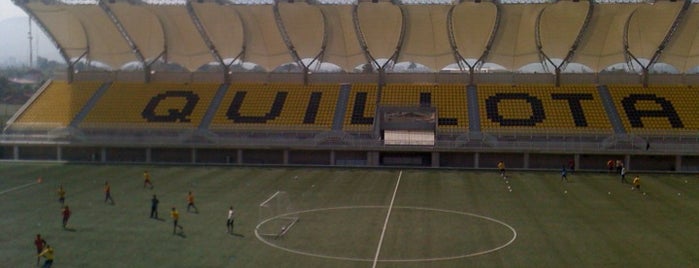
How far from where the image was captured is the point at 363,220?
85.2ft

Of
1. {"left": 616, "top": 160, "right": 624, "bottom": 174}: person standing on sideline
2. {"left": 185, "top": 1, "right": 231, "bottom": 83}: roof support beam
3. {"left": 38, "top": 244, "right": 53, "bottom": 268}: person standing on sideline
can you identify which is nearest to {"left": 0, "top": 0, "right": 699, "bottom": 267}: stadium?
{"left": 185, "top": 1, "right": 231, "bottom": 83}: roof support beam

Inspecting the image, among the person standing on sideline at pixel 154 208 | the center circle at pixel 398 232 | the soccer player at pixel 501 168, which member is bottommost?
the center circle at pixel 398 232

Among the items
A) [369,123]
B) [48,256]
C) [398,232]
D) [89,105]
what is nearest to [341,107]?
[369,123]

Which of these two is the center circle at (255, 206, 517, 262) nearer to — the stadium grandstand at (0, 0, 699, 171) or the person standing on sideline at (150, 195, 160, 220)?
the person standing on sideline at (150, 195, 160, 220)

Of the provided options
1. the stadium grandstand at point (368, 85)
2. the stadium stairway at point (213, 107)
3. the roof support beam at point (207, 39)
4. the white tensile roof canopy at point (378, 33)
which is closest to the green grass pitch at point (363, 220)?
the stadium grandstand at point (368, 85)

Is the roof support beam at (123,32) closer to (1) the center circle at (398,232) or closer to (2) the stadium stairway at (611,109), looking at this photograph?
(1) the center circle at (398,232)

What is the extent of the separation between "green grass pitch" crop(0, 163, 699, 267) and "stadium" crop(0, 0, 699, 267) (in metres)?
0.17

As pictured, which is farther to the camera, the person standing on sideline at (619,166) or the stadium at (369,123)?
the person standing on sideline at (619,166)

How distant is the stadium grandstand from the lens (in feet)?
140

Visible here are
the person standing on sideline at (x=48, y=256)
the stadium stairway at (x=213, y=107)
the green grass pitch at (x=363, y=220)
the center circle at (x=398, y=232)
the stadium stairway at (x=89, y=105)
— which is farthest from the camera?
the stadium stairway at (x=89, y=105)

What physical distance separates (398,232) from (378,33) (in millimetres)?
27416

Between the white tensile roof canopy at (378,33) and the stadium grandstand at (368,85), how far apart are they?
4.3 inches

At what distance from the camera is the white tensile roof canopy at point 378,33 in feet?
154

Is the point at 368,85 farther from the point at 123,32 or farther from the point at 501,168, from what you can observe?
the point at 123,32
